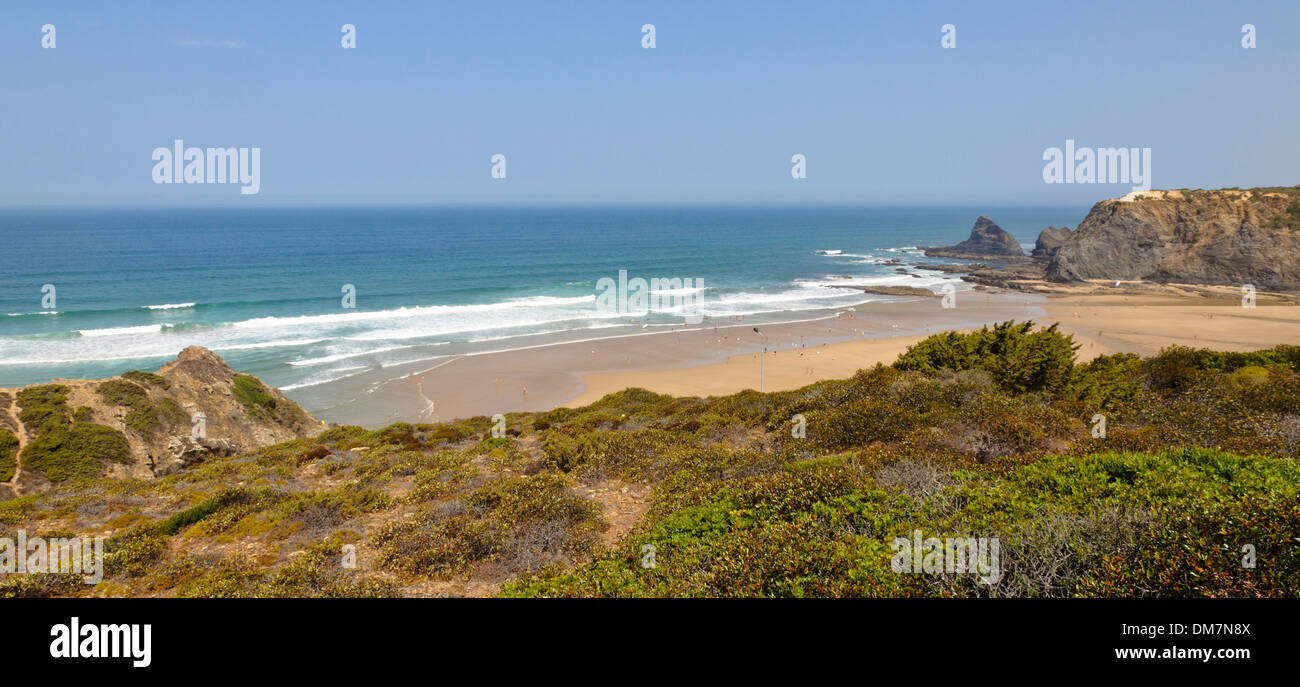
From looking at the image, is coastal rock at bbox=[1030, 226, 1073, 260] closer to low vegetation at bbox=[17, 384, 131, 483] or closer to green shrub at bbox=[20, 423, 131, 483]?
green shrub at bbox=[20, 423, 131, 483]

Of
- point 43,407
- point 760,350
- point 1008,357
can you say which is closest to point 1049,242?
point 760,350

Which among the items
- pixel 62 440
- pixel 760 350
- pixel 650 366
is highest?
pixel 760 350

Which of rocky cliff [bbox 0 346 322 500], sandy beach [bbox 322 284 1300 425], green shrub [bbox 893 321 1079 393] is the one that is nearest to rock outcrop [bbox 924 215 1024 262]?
sandy beach [bbox 322 284 1300 425]

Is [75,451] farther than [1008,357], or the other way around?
[1008,357]

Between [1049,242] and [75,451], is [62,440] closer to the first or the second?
[75,451]

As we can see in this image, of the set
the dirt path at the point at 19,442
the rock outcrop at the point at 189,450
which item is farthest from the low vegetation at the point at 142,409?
the dirt path at the point at 19,442

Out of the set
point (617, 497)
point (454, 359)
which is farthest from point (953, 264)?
point (617, 497)
